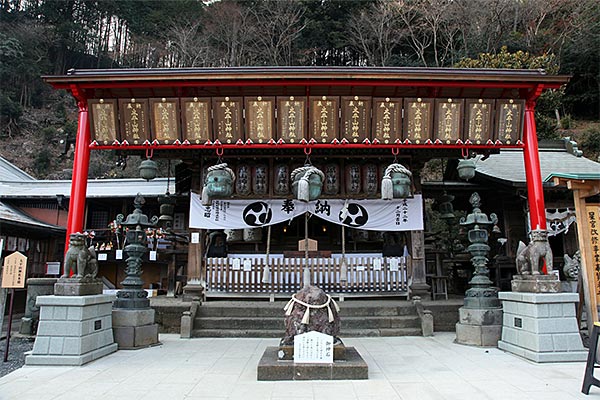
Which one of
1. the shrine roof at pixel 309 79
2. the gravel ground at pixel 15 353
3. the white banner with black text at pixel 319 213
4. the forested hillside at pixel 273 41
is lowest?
the gravel ground at pixel 15 353

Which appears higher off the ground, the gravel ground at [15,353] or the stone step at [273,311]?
the stone step at [273,311]

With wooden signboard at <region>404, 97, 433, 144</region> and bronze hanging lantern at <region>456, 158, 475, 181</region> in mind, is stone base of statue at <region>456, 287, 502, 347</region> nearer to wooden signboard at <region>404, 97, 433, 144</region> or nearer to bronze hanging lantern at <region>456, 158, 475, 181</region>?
bronze hanging lantern at <region>456, 158, 475, 181</region>

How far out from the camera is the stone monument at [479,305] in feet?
27.0

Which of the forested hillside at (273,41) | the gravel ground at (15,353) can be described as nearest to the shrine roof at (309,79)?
the gravel ground at (15,353)

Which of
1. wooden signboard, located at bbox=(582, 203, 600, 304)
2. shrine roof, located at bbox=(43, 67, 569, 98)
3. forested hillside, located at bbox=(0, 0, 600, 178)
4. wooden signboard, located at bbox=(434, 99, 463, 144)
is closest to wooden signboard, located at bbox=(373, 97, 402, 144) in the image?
shrine roof, located at bbox=(43, 67, 569, 98)

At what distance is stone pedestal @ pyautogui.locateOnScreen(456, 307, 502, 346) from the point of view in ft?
26.9

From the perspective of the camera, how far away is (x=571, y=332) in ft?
23.2

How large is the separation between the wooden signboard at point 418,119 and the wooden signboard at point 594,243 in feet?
12.3

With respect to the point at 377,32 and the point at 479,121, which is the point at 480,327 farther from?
the point at 377,32

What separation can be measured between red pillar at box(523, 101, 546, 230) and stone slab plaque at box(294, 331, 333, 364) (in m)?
6.04

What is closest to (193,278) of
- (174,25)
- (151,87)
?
(151,87)

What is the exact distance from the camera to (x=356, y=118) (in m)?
9.51

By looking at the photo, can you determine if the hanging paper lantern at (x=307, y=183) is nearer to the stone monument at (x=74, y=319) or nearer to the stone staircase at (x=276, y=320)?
the stone staircase at (x=276, y=320)

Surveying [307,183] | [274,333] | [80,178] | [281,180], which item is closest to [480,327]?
[274,333]
